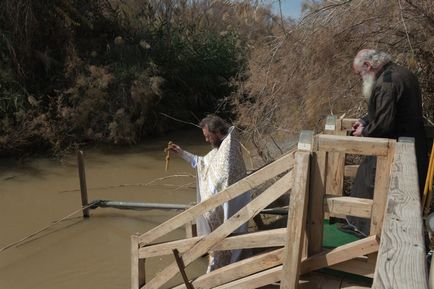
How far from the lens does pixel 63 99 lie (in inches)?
496

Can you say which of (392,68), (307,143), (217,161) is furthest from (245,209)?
(392,68)

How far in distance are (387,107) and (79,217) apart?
5.68m

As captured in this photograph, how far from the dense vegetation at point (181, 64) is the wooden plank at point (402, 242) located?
3.96m

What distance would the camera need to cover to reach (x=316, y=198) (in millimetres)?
2848

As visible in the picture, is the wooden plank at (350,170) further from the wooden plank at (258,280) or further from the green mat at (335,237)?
the wooden plank at (258,280)

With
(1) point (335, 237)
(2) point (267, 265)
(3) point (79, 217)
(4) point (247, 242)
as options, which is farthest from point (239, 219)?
(3) point (79, 217)

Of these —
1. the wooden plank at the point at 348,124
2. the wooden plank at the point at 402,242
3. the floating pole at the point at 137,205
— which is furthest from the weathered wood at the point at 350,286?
the floating pole at the point at 137,205

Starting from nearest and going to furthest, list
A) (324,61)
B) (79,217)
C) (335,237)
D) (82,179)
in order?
Answer: (335,237)
(324,61)
(82,179)
(79,217)

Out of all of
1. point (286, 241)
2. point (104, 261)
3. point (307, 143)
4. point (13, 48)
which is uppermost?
point (13, 48)

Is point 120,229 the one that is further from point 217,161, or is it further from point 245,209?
point 245,209

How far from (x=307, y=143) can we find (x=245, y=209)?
67 cm

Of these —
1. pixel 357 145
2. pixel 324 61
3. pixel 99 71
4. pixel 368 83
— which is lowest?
pixel 357 145

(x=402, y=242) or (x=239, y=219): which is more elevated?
(x=402, y=242)

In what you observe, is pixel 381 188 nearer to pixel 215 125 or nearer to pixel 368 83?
pixel 368 83
